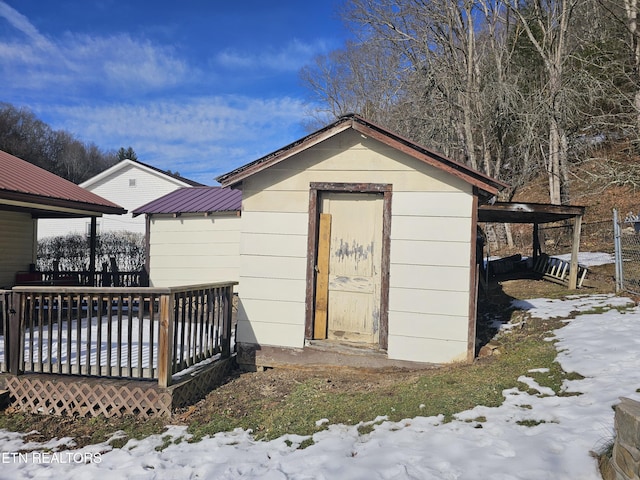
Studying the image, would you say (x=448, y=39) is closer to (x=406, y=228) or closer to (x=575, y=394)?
(x=406, y=228)

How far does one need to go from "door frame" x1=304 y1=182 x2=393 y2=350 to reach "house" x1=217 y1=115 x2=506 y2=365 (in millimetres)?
14

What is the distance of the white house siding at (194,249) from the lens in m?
10.5

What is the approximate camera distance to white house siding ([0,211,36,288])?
32.8 ft

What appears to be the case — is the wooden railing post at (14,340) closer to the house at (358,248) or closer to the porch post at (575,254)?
the house at (358,248)

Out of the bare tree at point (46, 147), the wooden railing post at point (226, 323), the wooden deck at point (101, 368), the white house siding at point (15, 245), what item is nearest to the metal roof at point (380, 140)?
the wooden railing post at point (226, 323)

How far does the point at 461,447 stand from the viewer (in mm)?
3129

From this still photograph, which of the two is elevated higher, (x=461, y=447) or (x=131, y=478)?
(x=461, y=447)

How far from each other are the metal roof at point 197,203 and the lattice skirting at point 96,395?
5.94m

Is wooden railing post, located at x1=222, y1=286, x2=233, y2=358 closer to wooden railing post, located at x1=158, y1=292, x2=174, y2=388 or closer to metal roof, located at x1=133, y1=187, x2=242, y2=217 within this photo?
wooden railing post, located at x1=158, y1=292, x2=174, y2=388

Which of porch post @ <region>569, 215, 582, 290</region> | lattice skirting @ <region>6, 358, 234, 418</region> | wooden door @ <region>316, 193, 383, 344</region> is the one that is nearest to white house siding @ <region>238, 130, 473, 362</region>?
wooden door @ <region>316, 193, 383, 344</region>

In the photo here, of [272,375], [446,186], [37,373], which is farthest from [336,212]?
[37,373]

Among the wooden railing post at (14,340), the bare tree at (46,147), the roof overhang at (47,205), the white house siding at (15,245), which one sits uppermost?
the bare tree at (46,147)

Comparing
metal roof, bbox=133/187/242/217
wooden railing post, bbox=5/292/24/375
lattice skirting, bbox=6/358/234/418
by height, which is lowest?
lattice skirting, bbox=6/358/234/418

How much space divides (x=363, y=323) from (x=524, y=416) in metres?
2.46
